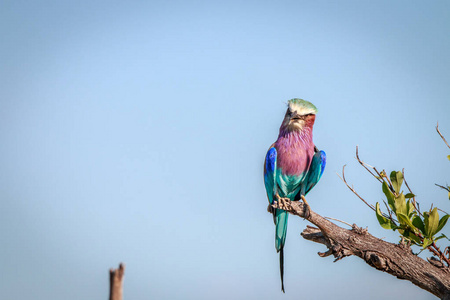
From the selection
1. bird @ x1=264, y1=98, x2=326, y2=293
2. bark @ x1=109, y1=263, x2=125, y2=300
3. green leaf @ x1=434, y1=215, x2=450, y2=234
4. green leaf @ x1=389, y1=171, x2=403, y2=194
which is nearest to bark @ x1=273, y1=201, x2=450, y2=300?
green leaf @ x1=434, y1=215, x2=450, y2=234

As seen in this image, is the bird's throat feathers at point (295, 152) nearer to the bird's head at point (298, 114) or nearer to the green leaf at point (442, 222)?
the bird's head at point (298, 114)

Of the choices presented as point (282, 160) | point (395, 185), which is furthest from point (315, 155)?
point (395, 185)

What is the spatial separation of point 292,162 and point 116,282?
3859 mm

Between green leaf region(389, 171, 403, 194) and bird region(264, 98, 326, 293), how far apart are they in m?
1.32

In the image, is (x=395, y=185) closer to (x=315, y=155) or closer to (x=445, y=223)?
(x=445, y=223)

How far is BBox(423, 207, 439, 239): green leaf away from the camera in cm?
475

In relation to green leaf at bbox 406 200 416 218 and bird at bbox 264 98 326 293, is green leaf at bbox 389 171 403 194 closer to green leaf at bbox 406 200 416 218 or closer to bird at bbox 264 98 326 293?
green leaf at bbox 406 200 416 218

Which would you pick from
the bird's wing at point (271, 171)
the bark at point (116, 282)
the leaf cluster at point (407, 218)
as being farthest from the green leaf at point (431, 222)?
the bark at point (116, 282)

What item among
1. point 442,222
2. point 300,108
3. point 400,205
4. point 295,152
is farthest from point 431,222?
point 300,108

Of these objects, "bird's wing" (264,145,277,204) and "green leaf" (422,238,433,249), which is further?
"bird's wing" (264,145,277,204)

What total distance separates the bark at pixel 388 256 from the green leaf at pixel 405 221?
0.58 feet

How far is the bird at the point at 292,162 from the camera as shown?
6297mm

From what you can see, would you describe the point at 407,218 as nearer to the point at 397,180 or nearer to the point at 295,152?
the point at 397,180

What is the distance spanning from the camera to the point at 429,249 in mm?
4945
